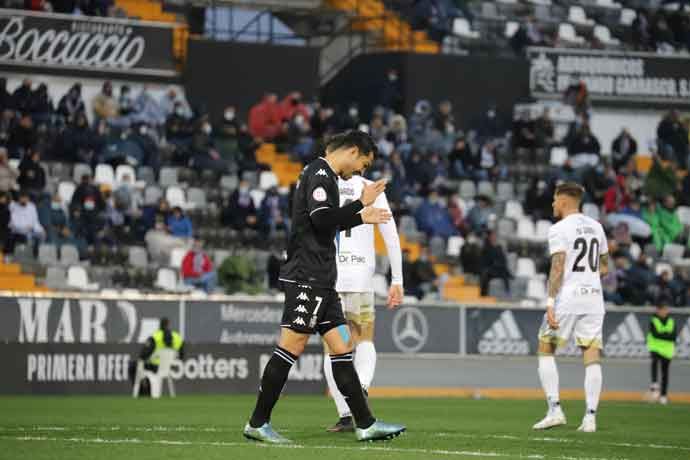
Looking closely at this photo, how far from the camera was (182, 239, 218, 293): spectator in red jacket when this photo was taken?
27.0 meters

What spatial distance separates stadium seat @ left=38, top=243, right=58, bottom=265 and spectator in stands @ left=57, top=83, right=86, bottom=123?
4483 millimetres

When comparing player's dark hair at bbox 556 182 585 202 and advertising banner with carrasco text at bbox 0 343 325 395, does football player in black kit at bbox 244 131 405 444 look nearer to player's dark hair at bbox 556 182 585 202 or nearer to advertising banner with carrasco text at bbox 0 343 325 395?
player's dark hair at bbox 556 182 585 202

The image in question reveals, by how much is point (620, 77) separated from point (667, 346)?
1503 cm

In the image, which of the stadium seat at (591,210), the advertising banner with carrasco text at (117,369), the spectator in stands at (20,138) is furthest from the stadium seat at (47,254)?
the stadium seat at (591,210)

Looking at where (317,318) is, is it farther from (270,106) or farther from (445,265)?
(270,106)

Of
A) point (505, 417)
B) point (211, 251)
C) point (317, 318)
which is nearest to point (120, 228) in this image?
point (211, 251)

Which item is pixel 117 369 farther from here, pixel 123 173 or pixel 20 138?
pixel 20 138

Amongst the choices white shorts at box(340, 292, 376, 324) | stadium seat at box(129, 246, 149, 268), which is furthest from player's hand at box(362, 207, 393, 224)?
stadium seat at box(129, 246, 149, 268)

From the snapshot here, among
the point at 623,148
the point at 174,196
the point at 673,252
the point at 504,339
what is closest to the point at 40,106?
the point at 174,196

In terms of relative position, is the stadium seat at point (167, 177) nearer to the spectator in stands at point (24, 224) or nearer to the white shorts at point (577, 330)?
the spectator in stands at point (24, 224)

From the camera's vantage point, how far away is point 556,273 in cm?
1452

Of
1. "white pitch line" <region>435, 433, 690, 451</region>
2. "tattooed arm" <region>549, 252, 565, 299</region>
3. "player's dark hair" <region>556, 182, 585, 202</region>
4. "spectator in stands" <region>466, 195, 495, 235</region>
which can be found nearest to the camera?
"white pitch line" <region>435, 433, 690, 451</region>

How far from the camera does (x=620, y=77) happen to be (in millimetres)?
39469

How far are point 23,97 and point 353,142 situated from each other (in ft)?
65.5
